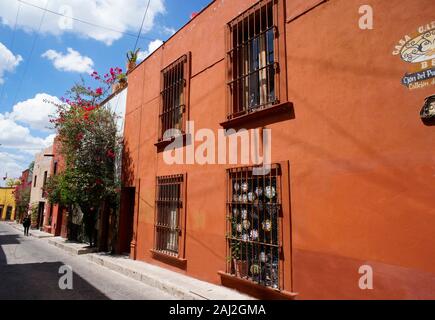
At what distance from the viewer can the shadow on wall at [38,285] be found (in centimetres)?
592

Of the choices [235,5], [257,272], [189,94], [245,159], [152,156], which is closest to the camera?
[257,272]

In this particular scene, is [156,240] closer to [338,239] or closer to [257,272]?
[257,272]

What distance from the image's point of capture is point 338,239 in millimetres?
4230

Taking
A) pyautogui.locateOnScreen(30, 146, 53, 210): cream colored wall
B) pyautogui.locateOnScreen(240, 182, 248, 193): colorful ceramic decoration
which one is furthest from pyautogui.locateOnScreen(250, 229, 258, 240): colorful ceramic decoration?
pyautogui.locateOnScreen(30, 146, 53, 210): cream colored wall

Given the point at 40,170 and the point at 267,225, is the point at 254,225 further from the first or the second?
the point at 40,170

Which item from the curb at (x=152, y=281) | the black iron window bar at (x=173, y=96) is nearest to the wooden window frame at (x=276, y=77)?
the black iron window bar at (x=173, y=96)

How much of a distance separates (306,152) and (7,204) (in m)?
59.2

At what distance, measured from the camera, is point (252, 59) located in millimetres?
6297

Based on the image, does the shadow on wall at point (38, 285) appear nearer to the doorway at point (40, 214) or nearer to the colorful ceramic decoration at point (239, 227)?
the colorful ceramic decoration at point (239, 227)

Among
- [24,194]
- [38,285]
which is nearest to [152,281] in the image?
[38,285]

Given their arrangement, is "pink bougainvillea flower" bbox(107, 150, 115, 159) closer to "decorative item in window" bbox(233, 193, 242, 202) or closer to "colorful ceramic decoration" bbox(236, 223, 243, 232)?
"decorative item in window" bbox(233, 193, 242, 202)
